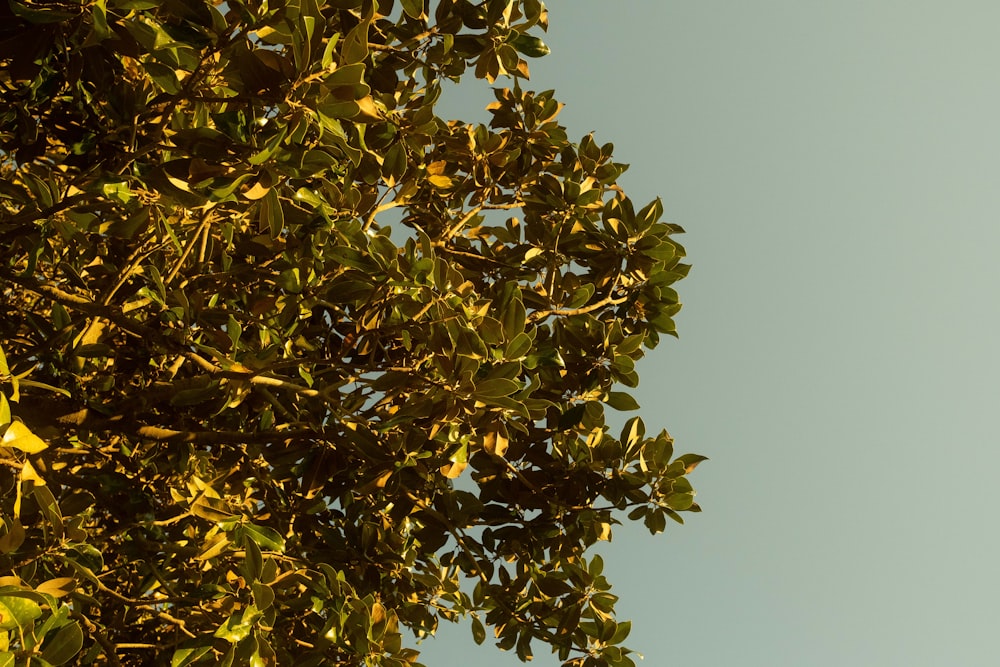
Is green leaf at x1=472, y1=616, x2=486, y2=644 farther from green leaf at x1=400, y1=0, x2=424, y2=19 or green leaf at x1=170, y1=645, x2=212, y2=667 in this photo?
green leaf at x1=400, y1=0, x2=424, y2=19

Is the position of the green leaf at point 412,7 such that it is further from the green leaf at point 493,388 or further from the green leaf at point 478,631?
the green leaf at point 478,631

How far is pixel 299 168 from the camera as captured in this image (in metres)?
2.75

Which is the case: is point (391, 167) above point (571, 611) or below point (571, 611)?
above

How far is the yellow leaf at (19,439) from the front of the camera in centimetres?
217

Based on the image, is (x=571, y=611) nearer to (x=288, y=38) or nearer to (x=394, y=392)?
(x=394, y=392)

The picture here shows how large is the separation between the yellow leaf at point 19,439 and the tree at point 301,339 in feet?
0.05

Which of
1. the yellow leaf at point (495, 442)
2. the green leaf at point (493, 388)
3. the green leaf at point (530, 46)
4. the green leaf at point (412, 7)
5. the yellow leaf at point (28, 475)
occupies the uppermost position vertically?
the green leaf at point (530, 46)

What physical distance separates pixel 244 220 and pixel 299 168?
66.8 inches

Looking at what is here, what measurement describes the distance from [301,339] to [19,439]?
75.4 inches

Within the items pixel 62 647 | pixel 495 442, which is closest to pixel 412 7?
pixel 495 442

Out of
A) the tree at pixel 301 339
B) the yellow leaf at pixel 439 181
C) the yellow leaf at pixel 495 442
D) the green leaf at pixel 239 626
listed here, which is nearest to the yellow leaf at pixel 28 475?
the tree at pixel 301 339

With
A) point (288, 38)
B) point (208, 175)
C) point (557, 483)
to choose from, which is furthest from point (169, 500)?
point (288, 38)

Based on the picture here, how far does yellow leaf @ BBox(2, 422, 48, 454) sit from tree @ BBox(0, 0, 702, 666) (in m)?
0.01

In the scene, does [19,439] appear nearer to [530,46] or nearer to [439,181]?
[439,181]
